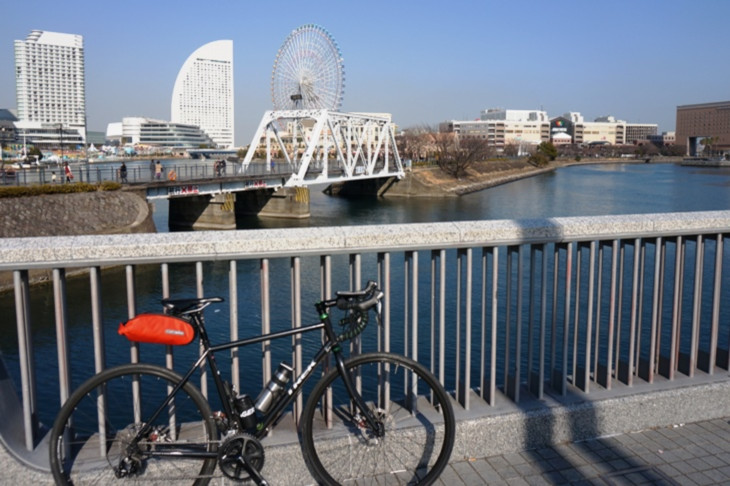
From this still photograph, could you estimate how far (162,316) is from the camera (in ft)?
9.84

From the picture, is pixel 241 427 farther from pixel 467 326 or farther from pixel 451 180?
pixel 451 180

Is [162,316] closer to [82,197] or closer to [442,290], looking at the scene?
[442,290]

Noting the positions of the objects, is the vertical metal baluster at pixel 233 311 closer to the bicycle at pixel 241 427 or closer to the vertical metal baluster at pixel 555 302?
the bicycle at pixel 241 427

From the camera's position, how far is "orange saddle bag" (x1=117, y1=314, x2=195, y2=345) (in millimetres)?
2984

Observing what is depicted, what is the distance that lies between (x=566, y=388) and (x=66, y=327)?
9.25 feet

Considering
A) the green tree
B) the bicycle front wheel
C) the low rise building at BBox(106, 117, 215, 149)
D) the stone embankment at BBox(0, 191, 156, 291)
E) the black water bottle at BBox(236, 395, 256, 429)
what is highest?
the low rise building at BBox(106, 117, 215, 149)

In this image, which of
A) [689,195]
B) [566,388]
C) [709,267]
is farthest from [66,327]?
[689,195]

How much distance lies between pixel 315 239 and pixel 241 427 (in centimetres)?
95

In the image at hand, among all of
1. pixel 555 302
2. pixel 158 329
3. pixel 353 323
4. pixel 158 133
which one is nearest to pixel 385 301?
pixel 353 323

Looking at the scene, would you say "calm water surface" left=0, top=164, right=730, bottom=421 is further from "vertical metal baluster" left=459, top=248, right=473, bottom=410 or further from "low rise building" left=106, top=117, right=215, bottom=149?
"low rise building" left=106, top=117, right=215, bottom=149

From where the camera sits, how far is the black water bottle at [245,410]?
122 inches

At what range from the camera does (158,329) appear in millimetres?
2998

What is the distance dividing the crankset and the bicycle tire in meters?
0.05

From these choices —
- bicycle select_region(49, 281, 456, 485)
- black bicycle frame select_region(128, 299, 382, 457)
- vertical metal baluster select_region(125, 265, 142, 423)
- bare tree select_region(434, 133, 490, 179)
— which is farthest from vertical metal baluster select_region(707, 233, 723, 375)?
bare tree select_region(434, 133, 490, 179)
